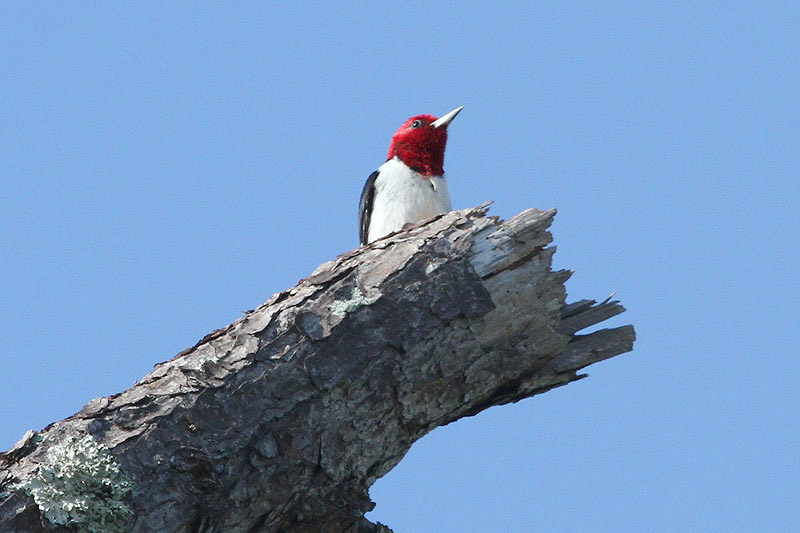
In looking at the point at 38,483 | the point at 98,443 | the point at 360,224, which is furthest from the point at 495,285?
the point at 360,224

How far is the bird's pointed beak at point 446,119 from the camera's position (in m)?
8.02

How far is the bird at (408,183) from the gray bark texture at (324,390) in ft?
6.68

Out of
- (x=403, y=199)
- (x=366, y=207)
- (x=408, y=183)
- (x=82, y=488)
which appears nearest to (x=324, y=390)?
(x=82, y=488)

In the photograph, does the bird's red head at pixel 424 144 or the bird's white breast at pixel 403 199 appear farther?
the bird's red head at pixel 424 144

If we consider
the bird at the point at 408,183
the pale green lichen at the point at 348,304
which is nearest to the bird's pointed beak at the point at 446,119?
the bird at the point at 408,183

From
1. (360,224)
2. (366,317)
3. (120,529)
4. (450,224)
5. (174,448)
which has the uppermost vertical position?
(360,224)

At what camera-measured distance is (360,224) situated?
7.85 metres

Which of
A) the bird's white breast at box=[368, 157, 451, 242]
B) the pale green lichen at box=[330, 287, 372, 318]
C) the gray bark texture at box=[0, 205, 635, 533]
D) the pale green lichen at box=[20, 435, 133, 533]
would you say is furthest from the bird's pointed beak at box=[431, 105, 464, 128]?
the pale green lichen at box=[20, 435, 133, 533]

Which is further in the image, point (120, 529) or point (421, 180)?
point (421, 180)

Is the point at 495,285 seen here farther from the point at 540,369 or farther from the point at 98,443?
the point at 98,443

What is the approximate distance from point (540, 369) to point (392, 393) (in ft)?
3.10

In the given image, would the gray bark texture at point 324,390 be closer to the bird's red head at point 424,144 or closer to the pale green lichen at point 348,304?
the pale green lichen at point 348,304

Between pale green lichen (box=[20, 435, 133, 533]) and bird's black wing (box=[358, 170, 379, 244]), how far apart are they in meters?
3.83

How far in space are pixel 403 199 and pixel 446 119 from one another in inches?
40.6
